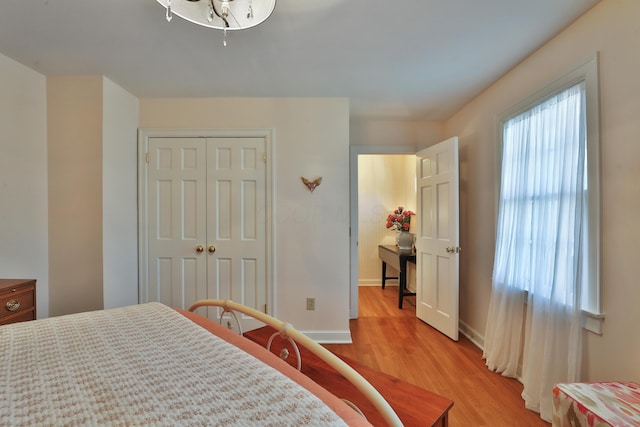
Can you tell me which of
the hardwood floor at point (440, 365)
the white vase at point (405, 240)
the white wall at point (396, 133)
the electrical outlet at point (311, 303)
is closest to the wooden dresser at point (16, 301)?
the electrical outlet at point (311, 303)

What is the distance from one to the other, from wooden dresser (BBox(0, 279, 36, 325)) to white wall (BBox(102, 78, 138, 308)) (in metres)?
0.52

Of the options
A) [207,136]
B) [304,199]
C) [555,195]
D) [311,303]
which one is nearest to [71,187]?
[207,136]

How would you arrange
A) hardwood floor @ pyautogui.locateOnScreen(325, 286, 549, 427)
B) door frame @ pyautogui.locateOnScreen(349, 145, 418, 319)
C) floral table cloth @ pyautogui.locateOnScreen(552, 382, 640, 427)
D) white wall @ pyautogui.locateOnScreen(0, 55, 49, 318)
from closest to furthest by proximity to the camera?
floral table cloth @ pyautogui.locateOnScreen(552, 382, 640, 427) → hardwood floor @ pyautogui.locateOnScreen(325, 286, 549, 427) → white wall @ pyautogui.locateOnScreen(0, 55, 49, 318) → door frame @ pyautogui.locateOnScreen(349, 145, 418, 319)

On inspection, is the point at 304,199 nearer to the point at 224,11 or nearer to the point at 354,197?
the point at 354,197

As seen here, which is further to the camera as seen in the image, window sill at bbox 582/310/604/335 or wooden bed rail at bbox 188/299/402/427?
window sill at bbox 582/310/604/335

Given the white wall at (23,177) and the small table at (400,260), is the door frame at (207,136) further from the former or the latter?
the small table at (400,260)

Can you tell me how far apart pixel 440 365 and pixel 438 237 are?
122cm

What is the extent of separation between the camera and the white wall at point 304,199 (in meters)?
2.78

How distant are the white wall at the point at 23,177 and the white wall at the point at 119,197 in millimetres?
445

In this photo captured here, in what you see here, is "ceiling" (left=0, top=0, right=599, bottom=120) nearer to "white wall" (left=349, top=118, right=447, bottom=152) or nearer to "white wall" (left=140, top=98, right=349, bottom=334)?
"white wall" (left=140, top=98, right=349, bottom=334)

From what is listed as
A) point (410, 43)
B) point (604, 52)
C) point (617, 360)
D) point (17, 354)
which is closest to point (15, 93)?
point (17, 354)

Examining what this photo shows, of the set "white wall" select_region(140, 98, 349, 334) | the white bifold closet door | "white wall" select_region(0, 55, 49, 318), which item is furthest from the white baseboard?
"white wall" select_region(0, 55, 49, 318)

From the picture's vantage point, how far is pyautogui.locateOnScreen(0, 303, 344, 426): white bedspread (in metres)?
0.63

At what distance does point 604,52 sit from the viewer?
1.51 metres
